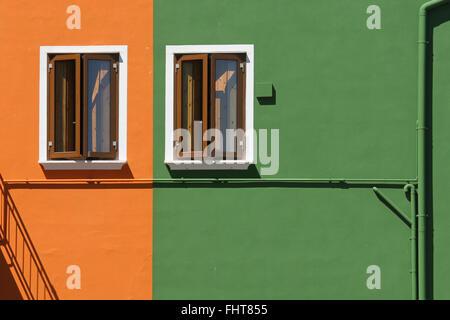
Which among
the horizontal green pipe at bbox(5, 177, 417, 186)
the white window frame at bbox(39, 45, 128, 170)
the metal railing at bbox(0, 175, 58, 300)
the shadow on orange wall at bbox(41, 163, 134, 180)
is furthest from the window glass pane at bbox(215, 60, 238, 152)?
the metal railing at bbox(0, 175, 58, 300)

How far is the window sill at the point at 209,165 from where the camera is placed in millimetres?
9086

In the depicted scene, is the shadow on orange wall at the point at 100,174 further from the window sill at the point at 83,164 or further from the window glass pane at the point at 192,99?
the window glass pane at the point at 192,99

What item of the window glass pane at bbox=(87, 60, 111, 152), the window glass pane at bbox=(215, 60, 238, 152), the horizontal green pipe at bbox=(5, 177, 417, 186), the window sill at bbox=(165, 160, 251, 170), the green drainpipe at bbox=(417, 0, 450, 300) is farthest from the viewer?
the window glass pane at bbox=(87, 60, 111, 152)

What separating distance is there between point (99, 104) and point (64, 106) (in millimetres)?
568

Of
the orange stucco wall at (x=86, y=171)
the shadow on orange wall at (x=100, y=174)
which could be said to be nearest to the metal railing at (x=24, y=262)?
the orange stucco wall at (x=86, y=171)

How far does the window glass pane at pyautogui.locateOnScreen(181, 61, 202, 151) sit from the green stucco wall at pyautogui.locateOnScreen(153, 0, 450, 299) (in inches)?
17.8

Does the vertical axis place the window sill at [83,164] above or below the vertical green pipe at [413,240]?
above

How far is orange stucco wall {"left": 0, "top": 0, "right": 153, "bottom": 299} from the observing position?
30.4 feet

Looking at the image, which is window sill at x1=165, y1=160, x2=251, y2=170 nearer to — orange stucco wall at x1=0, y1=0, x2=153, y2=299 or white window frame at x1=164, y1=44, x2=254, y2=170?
white window frame at x1=164, y1=44, x2=254, y2=170

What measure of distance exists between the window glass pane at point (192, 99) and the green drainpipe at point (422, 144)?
3.33 metres

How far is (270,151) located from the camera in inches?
360

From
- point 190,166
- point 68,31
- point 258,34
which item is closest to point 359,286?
point 190,166
